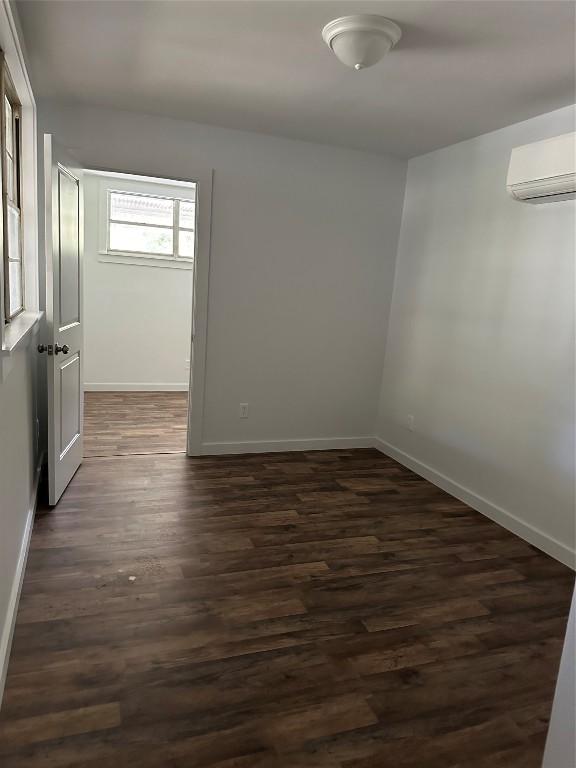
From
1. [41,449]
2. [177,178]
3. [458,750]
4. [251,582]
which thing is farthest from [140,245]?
[458,750]

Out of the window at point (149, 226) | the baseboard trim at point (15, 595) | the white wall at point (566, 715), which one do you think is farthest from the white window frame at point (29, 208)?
the window at point (149, 226)

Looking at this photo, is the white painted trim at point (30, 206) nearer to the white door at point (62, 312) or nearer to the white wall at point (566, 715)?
the white door at point (62, 312)

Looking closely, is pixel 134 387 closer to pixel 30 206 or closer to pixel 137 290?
pixel 137 290

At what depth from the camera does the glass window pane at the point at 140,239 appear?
5.84m

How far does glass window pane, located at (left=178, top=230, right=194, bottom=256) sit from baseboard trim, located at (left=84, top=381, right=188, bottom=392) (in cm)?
153

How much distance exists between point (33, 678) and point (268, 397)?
104 inches

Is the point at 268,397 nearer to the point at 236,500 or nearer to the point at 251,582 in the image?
the point at 236,500

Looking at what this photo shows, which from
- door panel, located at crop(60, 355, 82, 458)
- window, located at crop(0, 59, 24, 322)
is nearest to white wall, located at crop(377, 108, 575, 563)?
door panel, located at crop(60, 355, 82, 458)

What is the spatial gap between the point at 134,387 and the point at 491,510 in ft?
13.8

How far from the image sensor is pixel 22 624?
2.02m

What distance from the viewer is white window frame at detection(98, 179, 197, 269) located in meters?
5.68

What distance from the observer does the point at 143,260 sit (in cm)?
587

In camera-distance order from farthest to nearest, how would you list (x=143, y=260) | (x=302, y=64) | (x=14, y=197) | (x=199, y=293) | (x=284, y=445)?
(x=143, y=260)
(x=284, y=445)
(x=199, y=293)
(x=14, y=197)
(x=302, y=64)

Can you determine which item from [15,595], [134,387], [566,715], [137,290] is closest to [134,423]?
[134,387]
